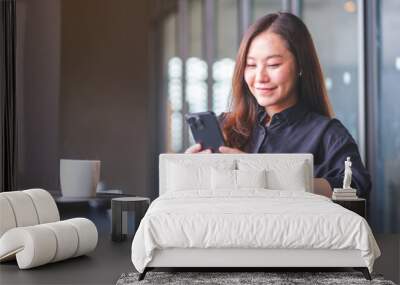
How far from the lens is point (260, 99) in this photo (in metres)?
6.81

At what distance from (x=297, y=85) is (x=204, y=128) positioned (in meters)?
1.07

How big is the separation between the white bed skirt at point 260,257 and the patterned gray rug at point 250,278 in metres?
0.09

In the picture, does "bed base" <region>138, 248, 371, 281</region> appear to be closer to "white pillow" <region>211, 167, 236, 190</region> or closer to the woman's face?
"white pillow" <region>211, 167, 236, 190</region>

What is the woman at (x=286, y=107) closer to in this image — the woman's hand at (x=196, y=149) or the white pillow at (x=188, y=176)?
the woman's hand at (x=196, y=149)

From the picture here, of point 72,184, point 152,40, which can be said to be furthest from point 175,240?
point 152,40

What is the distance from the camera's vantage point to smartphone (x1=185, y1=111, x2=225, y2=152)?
6883 mm

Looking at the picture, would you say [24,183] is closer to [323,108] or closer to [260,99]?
[260,99]

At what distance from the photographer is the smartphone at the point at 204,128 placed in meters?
6.88

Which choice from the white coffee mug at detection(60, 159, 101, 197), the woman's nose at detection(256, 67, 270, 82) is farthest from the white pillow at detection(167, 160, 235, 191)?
the woman's nose at detection(256, 67, 270, 82)

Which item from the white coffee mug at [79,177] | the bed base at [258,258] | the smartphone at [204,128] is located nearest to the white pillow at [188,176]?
the smartphone at [204,128]

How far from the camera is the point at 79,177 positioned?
263 inches

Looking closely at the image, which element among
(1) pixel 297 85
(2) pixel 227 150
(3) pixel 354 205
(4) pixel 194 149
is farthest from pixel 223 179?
(1) pixel 297 85

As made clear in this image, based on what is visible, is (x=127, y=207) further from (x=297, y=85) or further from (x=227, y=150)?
(x=297, y=85)

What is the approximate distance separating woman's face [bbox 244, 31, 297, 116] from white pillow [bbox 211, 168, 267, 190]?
0.99m
